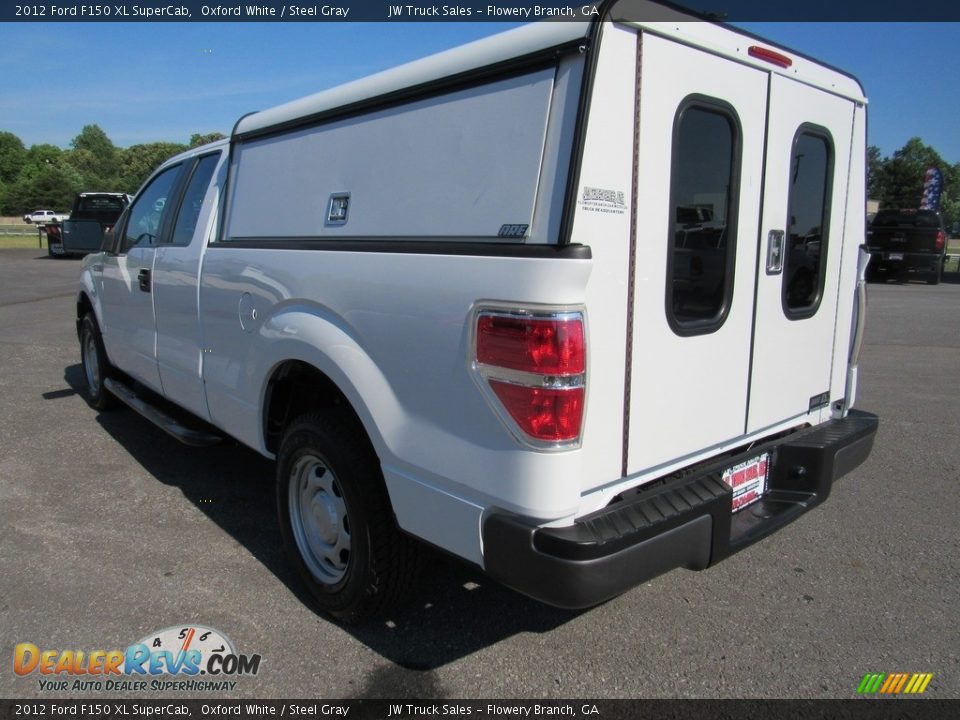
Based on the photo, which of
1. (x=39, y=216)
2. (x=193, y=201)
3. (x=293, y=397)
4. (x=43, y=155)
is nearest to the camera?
(x=293, y=397)

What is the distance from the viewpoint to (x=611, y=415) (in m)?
2.32

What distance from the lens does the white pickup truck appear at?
7.02ft

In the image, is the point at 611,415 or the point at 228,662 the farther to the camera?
the point at 228,662

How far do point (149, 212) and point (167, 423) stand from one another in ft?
5.18

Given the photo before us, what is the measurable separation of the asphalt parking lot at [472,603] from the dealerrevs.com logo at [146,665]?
0.16 ft

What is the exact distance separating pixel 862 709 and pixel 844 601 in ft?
2.47

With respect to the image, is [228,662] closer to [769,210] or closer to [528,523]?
[528,523]

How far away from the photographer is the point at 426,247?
2.42 metres

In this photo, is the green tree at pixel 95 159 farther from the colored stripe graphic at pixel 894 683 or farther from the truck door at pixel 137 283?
the colored stripe graphic at pixel 894 683

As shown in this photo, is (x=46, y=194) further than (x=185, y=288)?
Yes

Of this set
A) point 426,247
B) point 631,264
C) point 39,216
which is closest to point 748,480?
point 631,264

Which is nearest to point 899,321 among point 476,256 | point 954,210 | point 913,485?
point 913,485

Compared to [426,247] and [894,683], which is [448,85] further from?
[894,683]

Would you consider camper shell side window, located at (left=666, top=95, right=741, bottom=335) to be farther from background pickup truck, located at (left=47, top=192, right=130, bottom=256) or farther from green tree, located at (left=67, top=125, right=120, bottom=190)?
green tree, located at (left=67, top=125, right=120, bottom=190)
